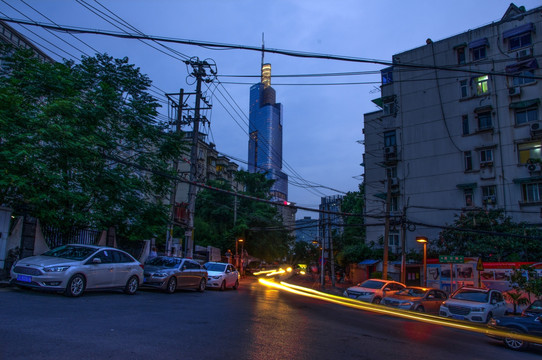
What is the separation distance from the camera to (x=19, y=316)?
7387 millimetres

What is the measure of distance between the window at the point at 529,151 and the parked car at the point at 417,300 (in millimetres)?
19448

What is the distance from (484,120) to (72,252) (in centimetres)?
3436

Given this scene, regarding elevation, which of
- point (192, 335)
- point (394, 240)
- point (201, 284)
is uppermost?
point (394, 240)

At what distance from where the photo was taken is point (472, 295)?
53.7 feet

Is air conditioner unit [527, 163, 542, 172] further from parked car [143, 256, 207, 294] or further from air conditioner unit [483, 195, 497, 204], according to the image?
parked car [143, 256, 207, 294]

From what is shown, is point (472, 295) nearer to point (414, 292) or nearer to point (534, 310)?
point (414, 292)

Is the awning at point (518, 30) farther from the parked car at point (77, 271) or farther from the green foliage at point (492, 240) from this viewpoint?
the parked car at point (77, 271)

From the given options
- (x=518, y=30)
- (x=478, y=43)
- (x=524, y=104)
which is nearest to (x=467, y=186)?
(x=524, y=104)

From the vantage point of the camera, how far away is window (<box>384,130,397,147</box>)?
40250 millimetres

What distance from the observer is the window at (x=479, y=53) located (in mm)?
35375

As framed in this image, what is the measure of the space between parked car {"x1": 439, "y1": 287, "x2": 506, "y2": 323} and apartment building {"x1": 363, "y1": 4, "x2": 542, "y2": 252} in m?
Result: 13.3

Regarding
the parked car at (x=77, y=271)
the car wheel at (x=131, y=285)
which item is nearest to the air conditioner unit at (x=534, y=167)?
the parked car at (x=77, y=271)

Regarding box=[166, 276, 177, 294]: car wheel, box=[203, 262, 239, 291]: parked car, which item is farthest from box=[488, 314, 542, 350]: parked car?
box=[203, 262, 239, 291]: parked car

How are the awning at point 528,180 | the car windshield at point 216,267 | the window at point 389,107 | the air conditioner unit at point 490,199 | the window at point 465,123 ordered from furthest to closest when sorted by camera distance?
the window at point 389,107 → the window at point 465,123 → the air conditioner unit at point 490,199 → the awning at point 528,180 → the car windshield at point 216,267
